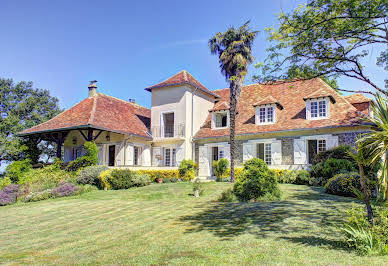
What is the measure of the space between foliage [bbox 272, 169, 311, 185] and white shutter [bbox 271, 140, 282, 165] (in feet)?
4.03

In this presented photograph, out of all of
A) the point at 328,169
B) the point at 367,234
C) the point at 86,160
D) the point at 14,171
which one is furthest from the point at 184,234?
the point at 14,171

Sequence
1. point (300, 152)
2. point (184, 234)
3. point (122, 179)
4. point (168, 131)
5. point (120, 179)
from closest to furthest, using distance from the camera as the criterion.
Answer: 1. point (184, 234)
2. point (120, 179)
3. point (122, 179)
4. point (300, 152)
5. point (168, 131)

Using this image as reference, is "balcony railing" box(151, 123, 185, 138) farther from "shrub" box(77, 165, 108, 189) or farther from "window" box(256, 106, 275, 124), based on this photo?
"shrub" box(77, 165, 108, 189)

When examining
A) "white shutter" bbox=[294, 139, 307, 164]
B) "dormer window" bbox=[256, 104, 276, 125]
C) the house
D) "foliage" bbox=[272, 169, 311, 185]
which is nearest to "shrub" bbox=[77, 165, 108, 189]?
the house

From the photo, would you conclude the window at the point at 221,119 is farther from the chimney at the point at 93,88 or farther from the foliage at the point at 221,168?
the chimney at the point at 93,88

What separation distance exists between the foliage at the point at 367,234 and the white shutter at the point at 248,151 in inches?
557

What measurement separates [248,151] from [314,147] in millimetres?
3996

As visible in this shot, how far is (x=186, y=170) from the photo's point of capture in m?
20.2

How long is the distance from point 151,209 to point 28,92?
1149 inches

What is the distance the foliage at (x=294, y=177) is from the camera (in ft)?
53.2

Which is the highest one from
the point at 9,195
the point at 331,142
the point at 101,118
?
the point at 101,118

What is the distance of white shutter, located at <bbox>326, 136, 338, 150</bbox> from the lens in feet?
56.2

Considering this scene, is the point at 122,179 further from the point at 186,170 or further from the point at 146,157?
the point at 146,157

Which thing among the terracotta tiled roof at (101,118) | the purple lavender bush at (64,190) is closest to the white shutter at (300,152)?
the terracotta tiled roof at (101,118)
